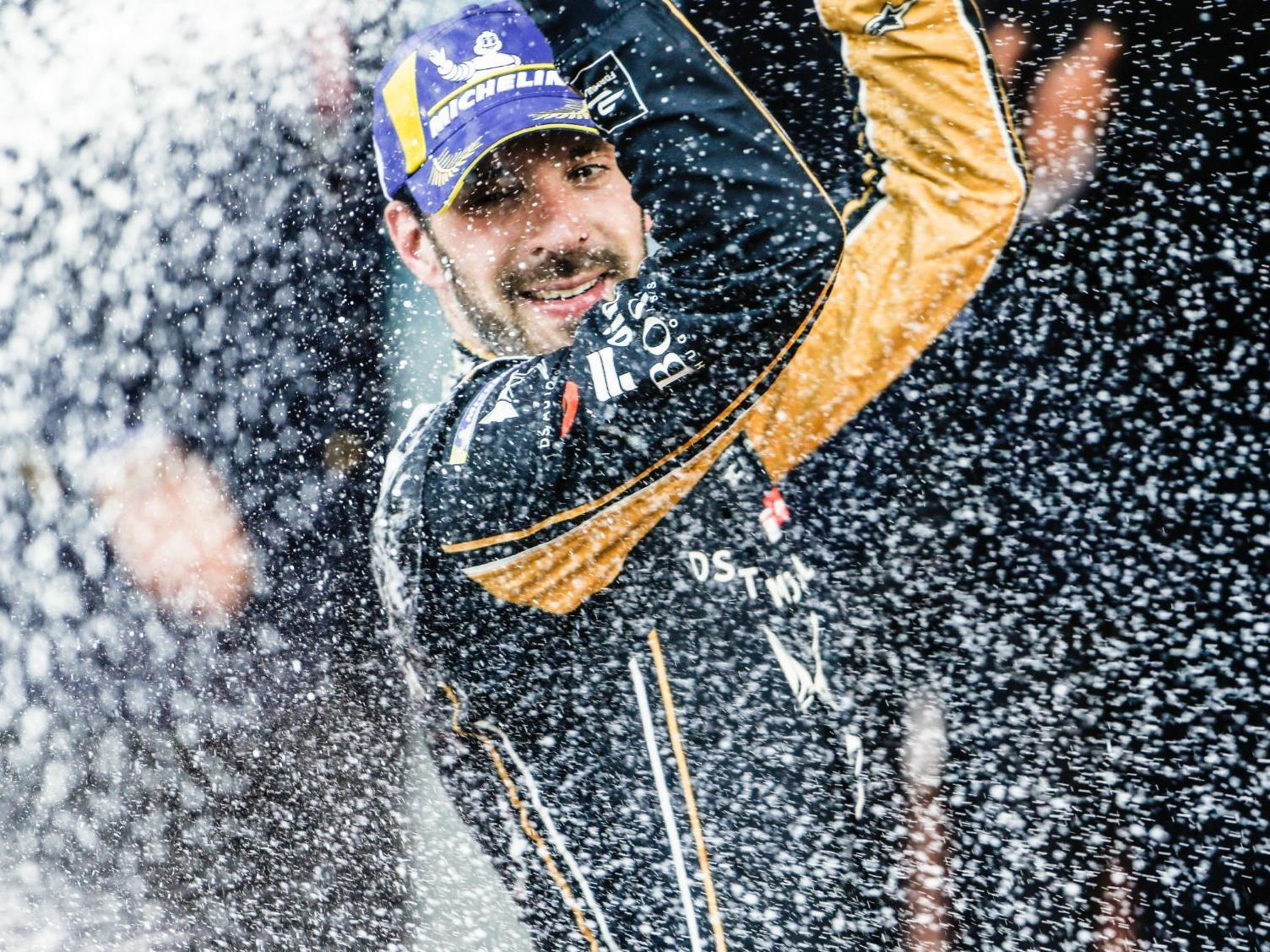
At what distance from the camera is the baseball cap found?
3.08ft

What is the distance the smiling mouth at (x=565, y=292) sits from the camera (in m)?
0.95

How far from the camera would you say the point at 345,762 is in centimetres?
123

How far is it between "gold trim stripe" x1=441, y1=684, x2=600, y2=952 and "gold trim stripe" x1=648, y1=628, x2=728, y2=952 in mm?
151

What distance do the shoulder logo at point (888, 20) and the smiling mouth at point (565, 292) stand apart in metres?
0.30

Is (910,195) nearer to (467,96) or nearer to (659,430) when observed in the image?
(659,430)

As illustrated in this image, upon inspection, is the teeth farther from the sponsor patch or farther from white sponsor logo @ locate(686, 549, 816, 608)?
white sponsor logo @ locate(686, 549, 816, 608)

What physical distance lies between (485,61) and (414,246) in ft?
0.61

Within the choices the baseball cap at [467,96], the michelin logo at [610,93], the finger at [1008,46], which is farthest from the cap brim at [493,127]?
the finger at [1008,46]

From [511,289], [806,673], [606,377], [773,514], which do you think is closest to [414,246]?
[511,289]

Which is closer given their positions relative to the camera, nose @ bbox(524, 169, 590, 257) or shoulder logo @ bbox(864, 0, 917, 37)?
shoulder logo @ bbox(864, 0, 917, 37)

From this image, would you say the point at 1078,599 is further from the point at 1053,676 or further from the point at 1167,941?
the point at 1167,941

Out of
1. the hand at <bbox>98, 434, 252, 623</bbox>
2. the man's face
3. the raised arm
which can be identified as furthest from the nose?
the hand at <bbox>98, 434, 252, 623</bbox>

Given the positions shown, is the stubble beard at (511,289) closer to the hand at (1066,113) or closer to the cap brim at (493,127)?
the cap brim at (493,127)

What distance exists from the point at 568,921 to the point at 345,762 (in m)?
0.33
